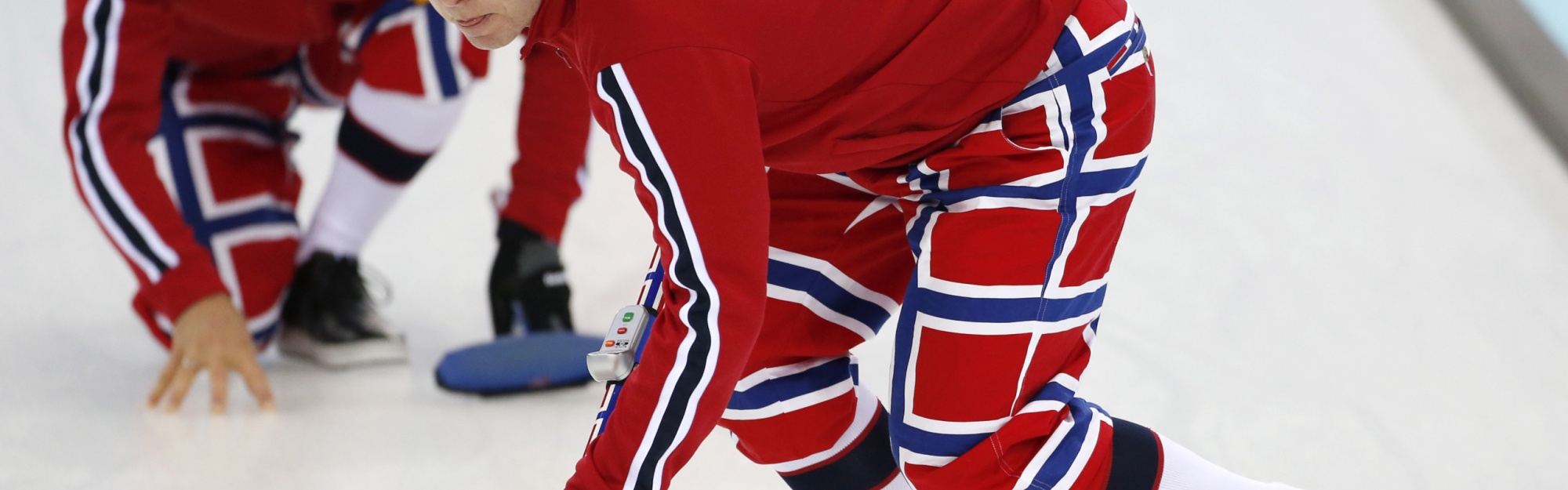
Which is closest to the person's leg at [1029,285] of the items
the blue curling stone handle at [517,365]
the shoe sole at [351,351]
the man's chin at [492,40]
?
the man's chin at [492,40]

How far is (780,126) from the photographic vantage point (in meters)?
1.10

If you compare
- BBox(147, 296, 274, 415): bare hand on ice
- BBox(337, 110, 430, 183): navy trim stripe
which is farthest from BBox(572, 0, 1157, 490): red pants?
BBox(337, 110, 430, 183): navy trim stripe

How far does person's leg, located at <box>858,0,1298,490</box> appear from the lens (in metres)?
1.14

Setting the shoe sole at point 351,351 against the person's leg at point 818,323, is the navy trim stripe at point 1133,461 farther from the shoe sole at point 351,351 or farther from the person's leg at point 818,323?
the shoe sole at point 351,351

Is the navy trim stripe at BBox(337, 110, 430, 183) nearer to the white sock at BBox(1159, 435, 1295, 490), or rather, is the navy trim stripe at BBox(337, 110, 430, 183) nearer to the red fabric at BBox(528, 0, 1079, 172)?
the red fabric at BBox(528, 0, 1079, 172)

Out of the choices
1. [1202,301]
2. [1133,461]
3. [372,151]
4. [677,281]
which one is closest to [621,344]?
[677,281]

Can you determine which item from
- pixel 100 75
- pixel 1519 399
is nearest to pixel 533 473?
pixel 100 75

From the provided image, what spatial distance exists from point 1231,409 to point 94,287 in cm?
164

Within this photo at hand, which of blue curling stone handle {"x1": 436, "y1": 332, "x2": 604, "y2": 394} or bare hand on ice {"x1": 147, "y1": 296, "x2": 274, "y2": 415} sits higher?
bare hand on ice {"x1": 147, "y1": 296, "x2": 274, "y2": 415}

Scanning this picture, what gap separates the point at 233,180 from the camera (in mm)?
2012

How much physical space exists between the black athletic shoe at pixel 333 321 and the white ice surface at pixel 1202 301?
0.10ft

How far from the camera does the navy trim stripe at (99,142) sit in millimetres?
1784

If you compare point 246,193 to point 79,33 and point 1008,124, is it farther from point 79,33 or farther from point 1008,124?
point 1008,124

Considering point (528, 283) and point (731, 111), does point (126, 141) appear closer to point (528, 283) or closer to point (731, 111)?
point (528, 283)
